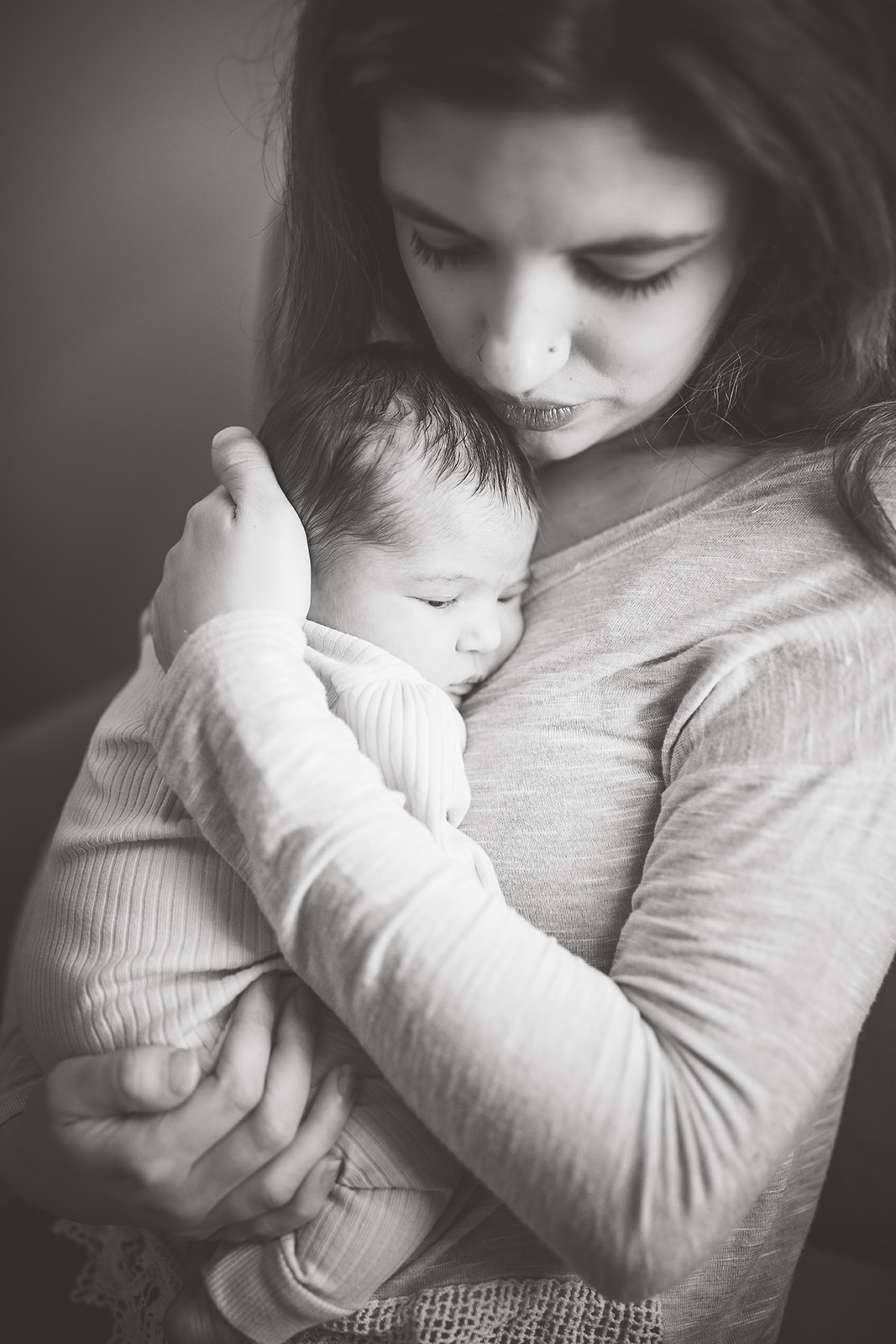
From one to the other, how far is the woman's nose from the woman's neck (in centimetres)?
21

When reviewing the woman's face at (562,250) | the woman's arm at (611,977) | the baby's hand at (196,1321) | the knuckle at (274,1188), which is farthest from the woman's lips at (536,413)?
the baby's hand at (196,1321)

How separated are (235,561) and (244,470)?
0.13m

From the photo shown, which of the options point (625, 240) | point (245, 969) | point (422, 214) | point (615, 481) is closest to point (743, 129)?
point (625, 240)

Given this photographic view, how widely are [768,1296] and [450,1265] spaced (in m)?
0.31

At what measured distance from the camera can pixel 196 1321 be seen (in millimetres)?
767

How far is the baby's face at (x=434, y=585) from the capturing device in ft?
2.98

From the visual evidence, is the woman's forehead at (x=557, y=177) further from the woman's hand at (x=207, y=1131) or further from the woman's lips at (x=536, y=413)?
the woman's hand at (x=207, y=1131)

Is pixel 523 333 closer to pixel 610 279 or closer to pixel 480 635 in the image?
pixel 610 279

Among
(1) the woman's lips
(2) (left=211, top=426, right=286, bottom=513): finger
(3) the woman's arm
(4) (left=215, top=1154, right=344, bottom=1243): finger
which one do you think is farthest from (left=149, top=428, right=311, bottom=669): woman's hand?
(4) (left=215, top=1154, right=344, bottom=1243): finger

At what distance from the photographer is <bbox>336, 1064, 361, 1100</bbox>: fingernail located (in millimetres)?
734

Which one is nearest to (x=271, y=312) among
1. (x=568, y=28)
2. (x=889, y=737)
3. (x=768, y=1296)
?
(x=568, y=28)

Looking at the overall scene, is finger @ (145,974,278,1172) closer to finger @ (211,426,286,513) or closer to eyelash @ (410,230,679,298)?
finger @ (211,426,286,513)

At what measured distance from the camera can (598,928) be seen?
77 cm

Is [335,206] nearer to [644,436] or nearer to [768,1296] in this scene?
[644,436]
